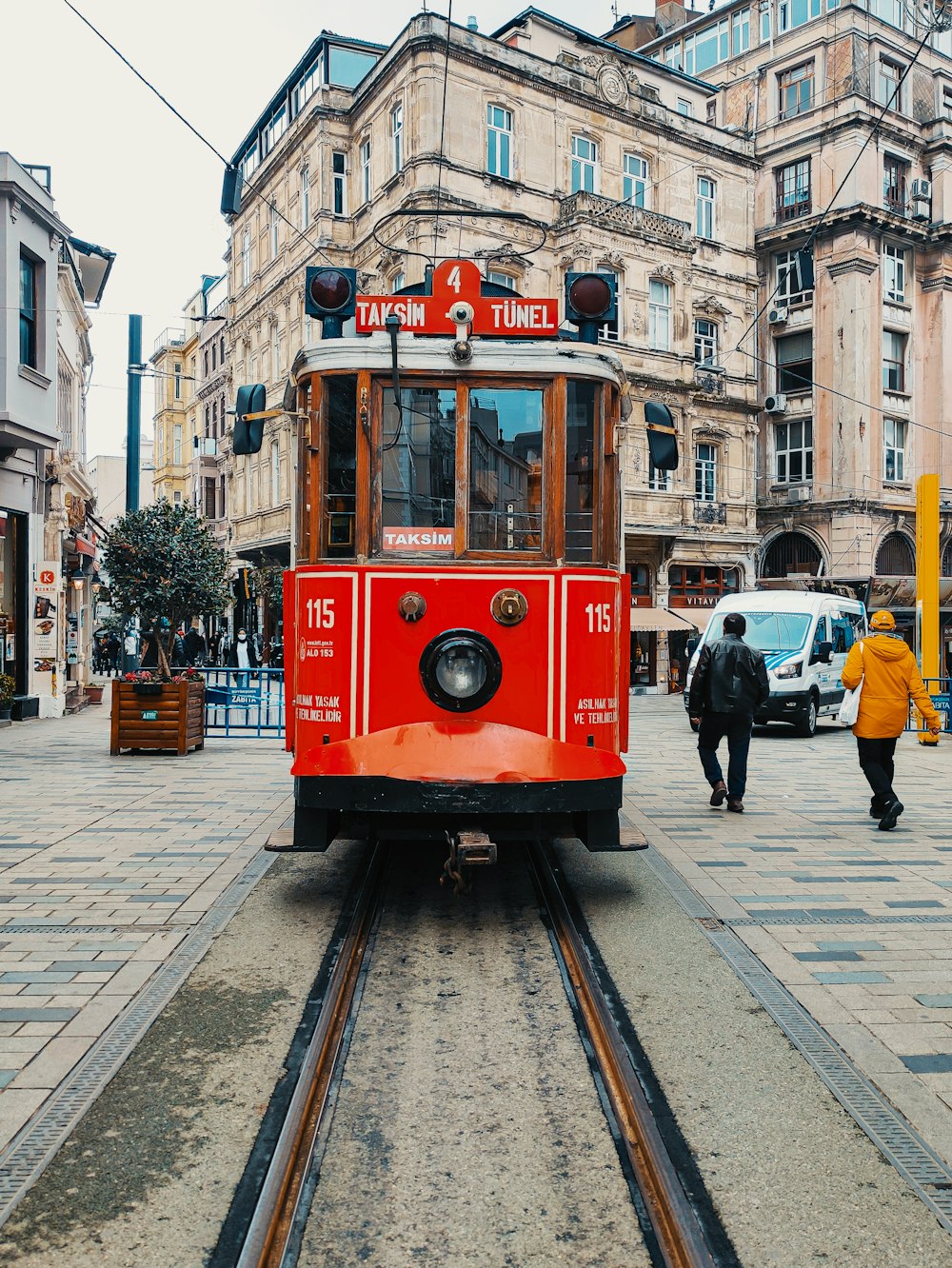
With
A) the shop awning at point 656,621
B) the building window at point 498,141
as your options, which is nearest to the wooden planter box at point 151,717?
the shop awning at point 656,621

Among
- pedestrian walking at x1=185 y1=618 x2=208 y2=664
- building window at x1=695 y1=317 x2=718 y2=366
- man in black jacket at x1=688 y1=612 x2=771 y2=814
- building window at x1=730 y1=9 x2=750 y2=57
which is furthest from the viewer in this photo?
building window at x1=730 y1=9 x2=750 y2=57

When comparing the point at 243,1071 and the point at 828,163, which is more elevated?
the point at 828,163

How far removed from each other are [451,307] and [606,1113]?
4.59 m

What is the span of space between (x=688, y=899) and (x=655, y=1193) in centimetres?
368

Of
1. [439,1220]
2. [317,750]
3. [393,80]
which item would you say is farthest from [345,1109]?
[393,80]

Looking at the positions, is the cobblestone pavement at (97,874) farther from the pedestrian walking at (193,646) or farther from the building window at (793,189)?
the building window at (793,189)

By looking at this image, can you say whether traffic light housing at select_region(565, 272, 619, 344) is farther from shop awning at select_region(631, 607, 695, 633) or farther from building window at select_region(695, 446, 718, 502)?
building window at select_region(695, 446, 718, 502)

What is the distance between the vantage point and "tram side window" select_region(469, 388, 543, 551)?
21.6 feet

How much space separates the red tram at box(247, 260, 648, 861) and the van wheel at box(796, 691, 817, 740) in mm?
13487

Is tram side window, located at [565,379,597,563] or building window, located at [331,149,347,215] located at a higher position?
building window, located at [331,149,347,215]

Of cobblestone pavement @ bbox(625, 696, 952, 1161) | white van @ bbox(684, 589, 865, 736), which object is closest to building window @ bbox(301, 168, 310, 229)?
white van @ bbox(684, 589, 865, 736)

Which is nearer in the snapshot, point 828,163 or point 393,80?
point 393,80

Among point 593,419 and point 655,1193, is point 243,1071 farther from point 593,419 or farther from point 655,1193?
point 593,419

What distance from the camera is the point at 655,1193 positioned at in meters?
3.28
